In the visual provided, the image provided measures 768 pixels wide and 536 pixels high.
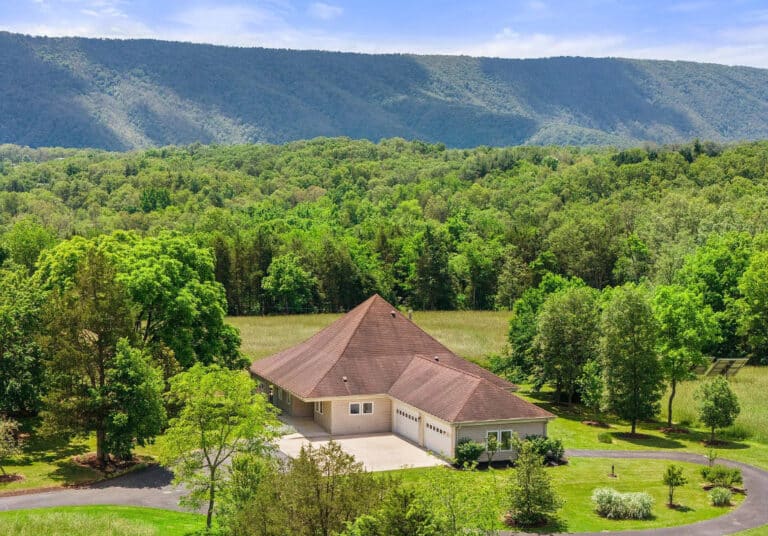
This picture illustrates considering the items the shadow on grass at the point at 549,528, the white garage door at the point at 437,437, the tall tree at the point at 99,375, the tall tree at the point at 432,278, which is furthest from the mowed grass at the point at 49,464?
the tall tree at the point at 432,278

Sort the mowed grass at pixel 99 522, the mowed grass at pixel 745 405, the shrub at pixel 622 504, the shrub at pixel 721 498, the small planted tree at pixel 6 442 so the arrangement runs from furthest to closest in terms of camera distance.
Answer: the mowed grass at pixel 745 405, the small planted tree at pixel 6 442, the shrub at pixel 721 498, the shrub at pixel 622 504, the mowed grass at pixel 99 522

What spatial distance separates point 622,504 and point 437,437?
35.4ft

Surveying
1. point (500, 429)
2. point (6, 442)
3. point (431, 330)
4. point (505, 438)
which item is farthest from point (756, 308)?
point (6, 442)

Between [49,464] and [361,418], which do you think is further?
[361,418]

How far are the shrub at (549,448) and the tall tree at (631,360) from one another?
7.90 metres

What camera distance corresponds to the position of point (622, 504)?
36.1 metres

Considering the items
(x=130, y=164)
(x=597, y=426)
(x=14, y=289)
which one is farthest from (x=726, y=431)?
(x=130, y=164)

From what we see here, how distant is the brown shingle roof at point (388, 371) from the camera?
44156 mm

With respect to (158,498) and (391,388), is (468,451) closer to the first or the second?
(391,388)

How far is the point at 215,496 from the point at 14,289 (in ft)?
66.2

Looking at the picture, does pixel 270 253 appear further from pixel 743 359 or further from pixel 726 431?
pixel 726 431

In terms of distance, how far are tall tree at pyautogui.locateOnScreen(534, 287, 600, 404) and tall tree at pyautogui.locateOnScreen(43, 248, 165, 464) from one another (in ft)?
78.6

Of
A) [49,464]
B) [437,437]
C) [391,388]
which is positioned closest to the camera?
[49,464]

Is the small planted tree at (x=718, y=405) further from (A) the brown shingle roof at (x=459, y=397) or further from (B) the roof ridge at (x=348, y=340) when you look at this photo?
(B) the roof ridge at (x=348, y=340)
